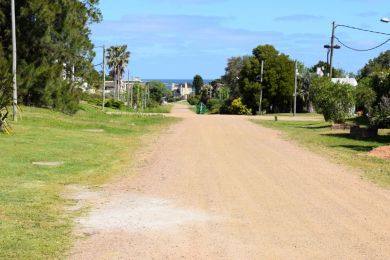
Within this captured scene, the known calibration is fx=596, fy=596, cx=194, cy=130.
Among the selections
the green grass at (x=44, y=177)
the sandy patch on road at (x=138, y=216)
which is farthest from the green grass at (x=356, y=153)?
the green grass at (x=44, y=177)

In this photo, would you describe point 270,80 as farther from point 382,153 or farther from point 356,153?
point 382,153

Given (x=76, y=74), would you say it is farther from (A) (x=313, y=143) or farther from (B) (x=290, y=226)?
(B) (x=290, y=226)

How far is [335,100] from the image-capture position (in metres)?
35.7

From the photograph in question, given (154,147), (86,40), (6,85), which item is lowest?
(154,147)

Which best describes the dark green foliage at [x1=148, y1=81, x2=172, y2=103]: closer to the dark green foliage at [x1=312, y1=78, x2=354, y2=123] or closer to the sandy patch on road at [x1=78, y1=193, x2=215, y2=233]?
the dark green foliage at [x1=312, y1=78, x2=354, y2=123]

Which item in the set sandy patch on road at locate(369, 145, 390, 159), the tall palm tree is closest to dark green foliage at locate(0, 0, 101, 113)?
sandy patch on road at locate(369, 145, 390, 159)

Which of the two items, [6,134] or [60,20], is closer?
[6,134]

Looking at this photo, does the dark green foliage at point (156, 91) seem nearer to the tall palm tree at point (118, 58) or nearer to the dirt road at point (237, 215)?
the tall palm tree at point (118, 58)

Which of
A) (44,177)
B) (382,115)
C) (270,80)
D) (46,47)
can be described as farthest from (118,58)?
(44,177)

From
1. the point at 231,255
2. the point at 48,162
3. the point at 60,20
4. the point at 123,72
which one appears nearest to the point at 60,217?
the point at 231,255

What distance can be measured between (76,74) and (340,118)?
56.5 feet

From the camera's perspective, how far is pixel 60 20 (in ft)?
116

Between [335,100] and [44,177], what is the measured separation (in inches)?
1036

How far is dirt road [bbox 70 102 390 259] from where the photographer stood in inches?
270
